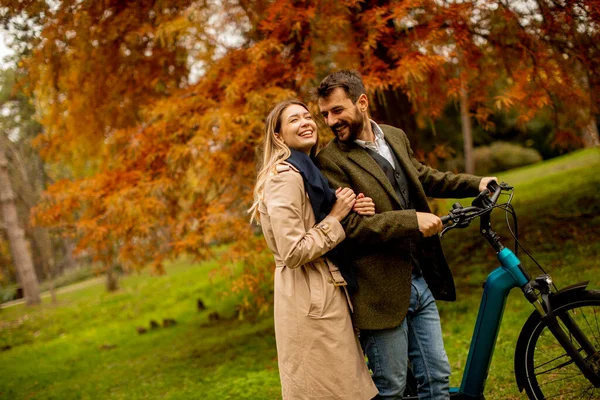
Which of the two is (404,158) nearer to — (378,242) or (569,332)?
(378,242)

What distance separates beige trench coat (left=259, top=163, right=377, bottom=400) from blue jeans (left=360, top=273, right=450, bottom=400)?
0.07m

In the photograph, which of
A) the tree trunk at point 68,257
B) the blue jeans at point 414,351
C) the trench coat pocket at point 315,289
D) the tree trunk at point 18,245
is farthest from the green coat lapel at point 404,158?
the tree trunk at point 68,257

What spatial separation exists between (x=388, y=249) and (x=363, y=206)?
232 mm

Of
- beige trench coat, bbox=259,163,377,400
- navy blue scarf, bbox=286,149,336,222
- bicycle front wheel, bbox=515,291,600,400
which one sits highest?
navy blue scarf, bbox=286,149,336,222

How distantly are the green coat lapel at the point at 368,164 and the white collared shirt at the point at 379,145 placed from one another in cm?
3

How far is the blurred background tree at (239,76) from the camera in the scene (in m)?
4.37

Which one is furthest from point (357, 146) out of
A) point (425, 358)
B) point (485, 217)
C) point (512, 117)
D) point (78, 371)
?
point (512, 117)

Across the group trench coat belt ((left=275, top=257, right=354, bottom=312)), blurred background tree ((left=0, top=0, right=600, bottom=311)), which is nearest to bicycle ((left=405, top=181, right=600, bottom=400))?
trench coat belt ((left=275, top=257, right=354, bottom=312))

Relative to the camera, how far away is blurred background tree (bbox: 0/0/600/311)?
4.37 m

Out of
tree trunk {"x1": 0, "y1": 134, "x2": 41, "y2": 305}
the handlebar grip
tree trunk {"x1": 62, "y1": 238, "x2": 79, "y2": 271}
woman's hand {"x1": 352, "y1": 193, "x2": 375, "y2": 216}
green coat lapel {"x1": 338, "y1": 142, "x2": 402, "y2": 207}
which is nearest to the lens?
woman's hand {"x1": 352, "y1": 193, "x2": 375, "y2": 216}

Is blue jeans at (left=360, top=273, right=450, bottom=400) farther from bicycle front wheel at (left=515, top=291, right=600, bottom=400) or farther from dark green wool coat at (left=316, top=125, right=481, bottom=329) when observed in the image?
bicycle front wheel at (left=515, top=291, right=600, bottom=400)

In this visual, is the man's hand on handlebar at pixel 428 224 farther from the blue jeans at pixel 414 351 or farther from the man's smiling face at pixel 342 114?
the man's smiling face at pixel 342 114

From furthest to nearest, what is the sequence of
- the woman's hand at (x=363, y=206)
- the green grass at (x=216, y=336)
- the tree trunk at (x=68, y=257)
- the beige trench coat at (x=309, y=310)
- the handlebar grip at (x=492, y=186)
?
the tree trunk at (x=68, y=257), the green grass at (x=216, y=336), the handlebar grip at (x=492, y=186), the woman's hand at (x=363, y=206), the beige trench coat at (x=309, y=310)

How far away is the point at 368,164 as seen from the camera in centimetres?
229
